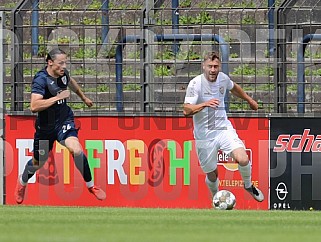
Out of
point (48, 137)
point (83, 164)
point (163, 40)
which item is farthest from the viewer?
point (163, 40)

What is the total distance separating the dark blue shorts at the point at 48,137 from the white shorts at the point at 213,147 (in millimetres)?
1743

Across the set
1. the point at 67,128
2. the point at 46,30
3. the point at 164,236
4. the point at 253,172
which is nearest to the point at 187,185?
the point at 253,172

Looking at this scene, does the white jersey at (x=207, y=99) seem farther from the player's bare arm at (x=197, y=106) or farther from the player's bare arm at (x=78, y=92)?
the player's bare arm at (x=78, y=92)

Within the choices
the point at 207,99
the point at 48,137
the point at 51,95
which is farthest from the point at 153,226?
the point at 48,137

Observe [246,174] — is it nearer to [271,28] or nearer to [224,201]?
[224,201]

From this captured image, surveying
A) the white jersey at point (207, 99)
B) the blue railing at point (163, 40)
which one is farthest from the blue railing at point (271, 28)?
the white jersey at point (207, 99)

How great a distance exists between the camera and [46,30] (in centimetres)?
1712

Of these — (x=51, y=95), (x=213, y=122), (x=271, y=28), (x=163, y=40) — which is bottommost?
(x=213, y=122)

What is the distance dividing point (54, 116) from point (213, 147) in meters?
2.23

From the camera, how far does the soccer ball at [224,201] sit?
14500mm

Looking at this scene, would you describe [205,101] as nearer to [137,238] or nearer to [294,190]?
[294,190]

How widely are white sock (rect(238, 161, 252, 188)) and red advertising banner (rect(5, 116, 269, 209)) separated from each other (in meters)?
1.00

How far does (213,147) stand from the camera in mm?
15125

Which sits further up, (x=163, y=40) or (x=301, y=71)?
(x=163, y=40)
